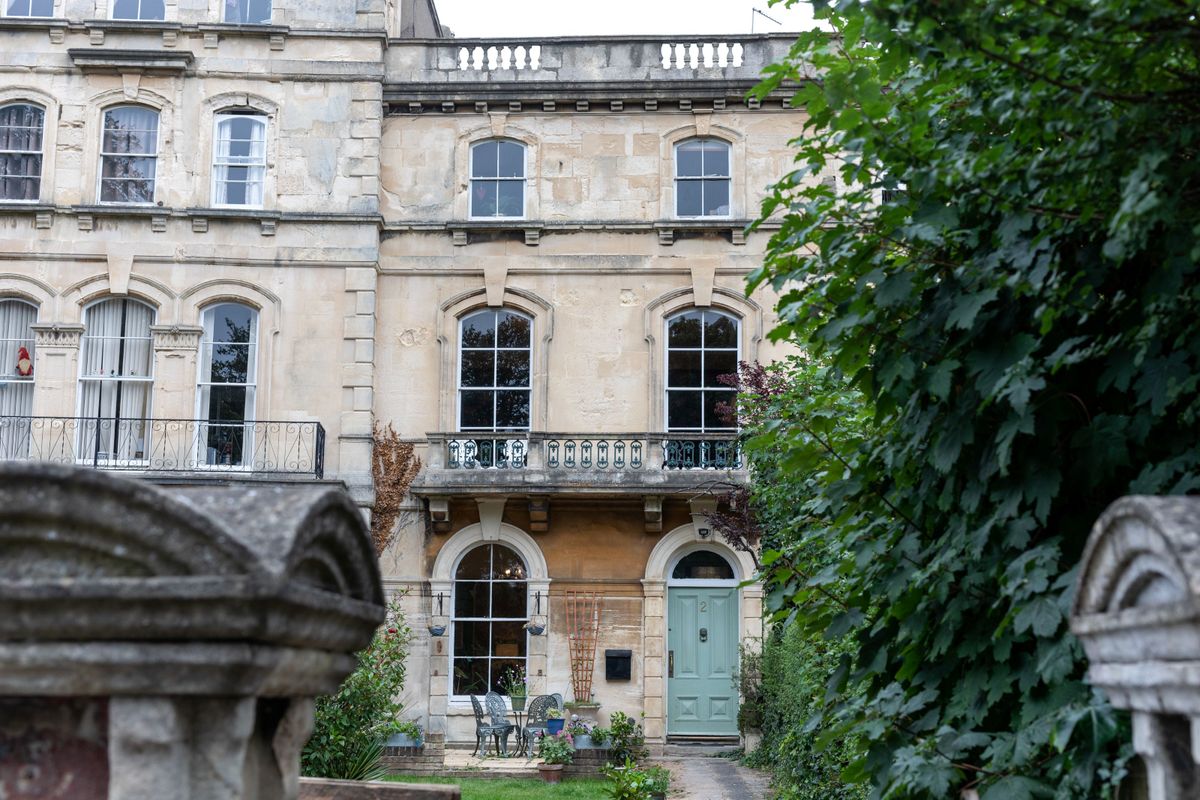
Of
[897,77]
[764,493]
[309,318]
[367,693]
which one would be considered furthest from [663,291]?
[897,77]

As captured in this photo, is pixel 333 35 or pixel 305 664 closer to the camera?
pixel 305 664

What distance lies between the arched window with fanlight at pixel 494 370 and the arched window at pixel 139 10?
22.6ft

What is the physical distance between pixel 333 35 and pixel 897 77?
57.1ft

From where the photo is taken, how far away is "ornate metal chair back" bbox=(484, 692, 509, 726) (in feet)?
59.8

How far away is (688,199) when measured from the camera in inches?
845

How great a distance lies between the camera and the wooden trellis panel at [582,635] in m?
20.0

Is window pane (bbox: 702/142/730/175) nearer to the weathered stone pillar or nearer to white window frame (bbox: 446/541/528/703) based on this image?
white window frame (bbox: 446/541/528/703)

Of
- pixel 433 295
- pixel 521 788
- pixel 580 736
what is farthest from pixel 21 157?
pixel 521 788

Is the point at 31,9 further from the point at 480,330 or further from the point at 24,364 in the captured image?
the point at 480,330

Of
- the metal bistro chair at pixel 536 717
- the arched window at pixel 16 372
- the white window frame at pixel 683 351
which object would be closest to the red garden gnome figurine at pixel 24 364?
the arched window at pixel 16 372

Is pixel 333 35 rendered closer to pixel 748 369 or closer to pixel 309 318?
pixel 309 318

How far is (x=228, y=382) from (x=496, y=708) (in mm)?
6578

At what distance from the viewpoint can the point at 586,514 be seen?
67.3 feet

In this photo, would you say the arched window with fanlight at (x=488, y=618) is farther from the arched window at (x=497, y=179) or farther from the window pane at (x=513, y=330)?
the arched window at (x=497, y=179)
